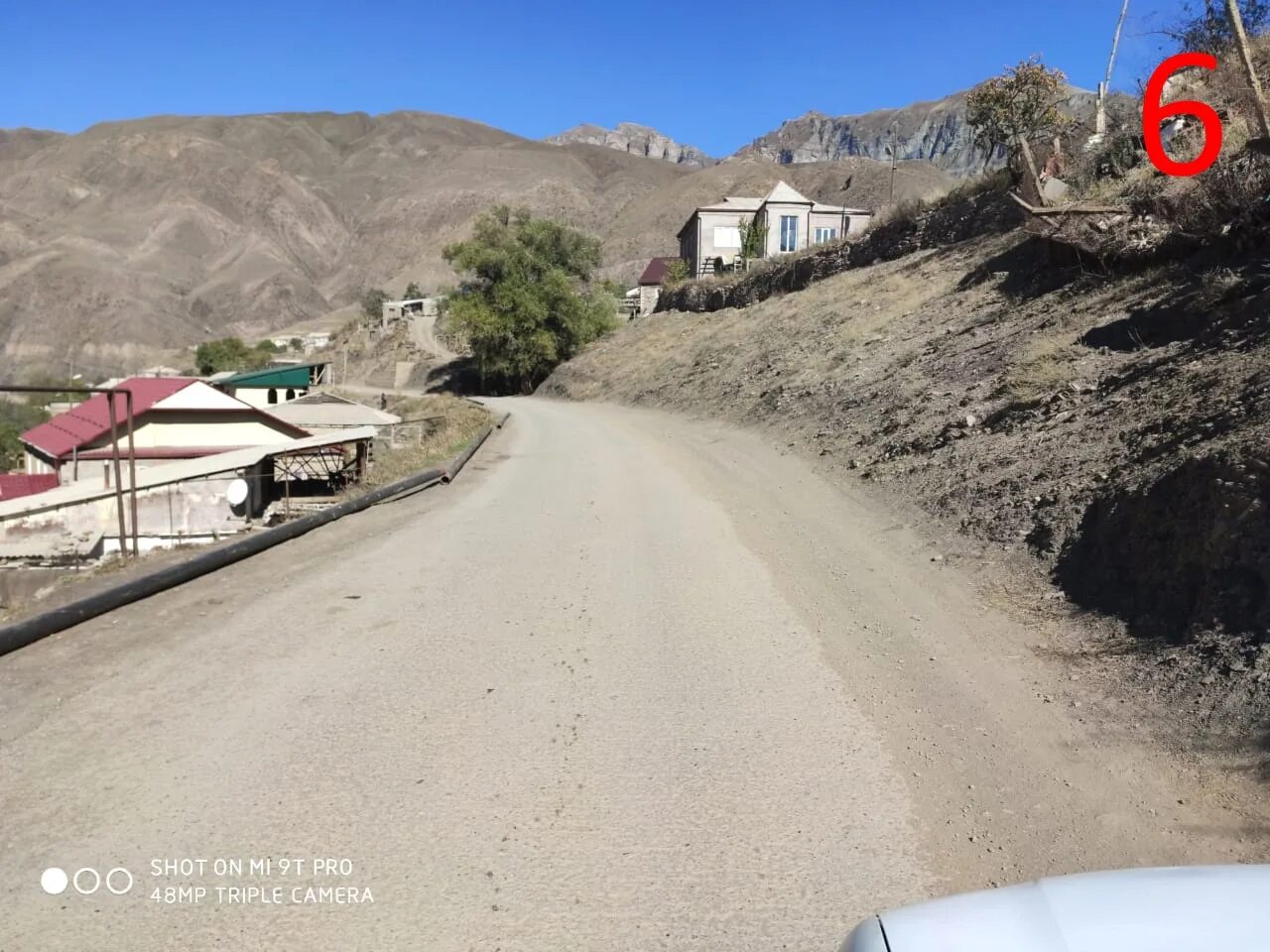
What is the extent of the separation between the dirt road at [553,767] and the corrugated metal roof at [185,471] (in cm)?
1262

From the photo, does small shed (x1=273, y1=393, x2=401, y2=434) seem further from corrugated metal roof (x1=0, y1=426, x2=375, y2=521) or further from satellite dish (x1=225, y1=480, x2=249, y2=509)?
satellite dish (x1=225, y1=480, x2=249, y2=509)

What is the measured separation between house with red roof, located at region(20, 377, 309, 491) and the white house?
2878 cm

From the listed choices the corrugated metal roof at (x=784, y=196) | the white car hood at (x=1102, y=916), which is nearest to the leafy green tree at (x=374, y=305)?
the corrugated metal roof at (x=784, y=196)

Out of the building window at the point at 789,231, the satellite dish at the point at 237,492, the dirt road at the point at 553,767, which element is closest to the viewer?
the dirt road at the point at 553,767

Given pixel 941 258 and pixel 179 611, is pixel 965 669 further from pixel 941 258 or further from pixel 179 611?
pixel 941 258

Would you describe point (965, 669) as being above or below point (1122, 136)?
below

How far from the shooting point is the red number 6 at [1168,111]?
553 inches

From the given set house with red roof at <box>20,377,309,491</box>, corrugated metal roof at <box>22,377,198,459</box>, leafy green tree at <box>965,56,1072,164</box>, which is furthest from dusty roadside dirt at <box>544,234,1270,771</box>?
corrugated metal roof at <box>22,377,198,459</box>

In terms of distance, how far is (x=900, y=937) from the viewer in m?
1.95

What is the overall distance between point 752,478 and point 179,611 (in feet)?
28.2

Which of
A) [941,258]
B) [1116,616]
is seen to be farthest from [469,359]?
[1116,616]

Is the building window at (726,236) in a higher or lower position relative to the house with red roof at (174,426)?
higher

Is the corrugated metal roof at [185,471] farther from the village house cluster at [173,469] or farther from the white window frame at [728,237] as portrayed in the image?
the white window frame at [728,237]

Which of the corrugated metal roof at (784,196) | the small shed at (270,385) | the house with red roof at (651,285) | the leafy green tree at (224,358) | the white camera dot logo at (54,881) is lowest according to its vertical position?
the white camera dot logo at (54,881)
